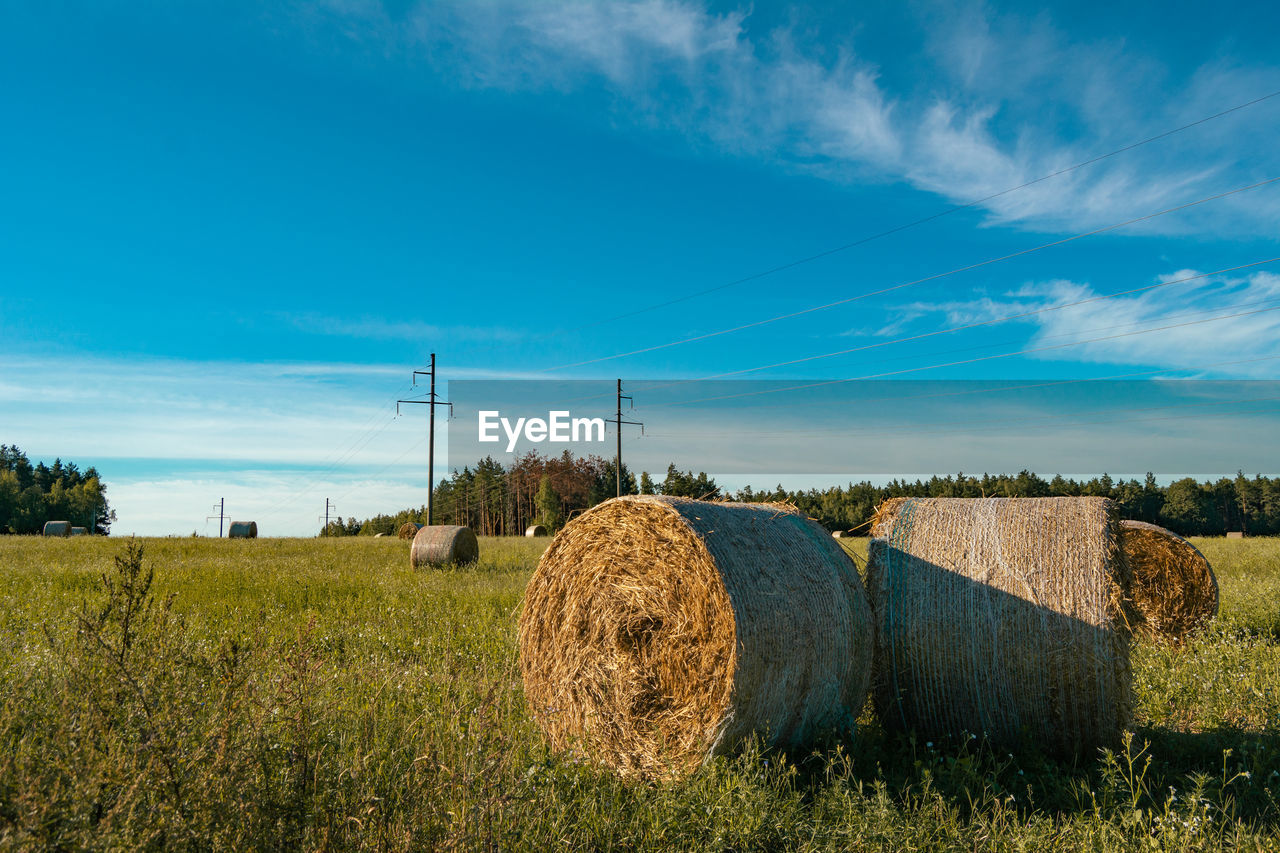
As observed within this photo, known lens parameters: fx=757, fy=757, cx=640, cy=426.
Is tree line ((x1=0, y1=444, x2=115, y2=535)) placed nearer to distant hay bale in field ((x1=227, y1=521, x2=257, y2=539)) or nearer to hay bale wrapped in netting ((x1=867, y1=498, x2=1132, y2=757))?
distant hay bale in field ((x1=227, y1=521, x2=257, y2=539))

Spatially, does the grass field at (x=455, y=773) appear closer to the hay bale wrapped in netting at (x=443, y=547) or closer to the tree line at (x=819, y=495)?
the hay bale wrapped in netting at (x=443, y=547)

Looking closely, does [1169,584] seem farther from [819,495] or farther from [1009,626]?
[819,495]

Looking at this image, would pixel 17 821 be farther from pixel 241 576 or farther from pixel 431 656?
pixel 241 576

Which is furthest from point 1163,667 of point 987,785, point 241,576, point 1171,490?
point 1171,490

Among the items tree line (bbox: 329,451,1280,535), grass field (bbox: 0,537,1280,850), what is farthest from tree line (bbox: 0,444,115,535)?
grass field (bbox: 0,537,1280,850)

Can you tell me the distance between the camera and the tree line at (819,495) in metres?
71.2

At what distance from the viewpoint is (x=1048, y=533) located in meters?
6.22

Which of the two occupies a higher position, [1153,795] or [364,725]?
[364,725]

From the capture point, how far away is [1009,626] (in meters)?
5.93

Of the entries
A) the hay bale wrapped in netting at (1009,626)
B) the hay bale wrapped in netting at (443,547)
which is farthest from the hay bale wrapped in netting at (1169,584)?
the hay bale wrapped in netting at (443,547)

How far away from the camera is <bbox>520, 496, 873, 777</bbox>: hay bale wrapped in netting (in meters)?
5.05

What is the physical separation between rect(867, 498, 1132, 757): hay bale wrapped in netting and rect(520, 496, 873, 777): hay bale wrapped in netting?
0.39 metres

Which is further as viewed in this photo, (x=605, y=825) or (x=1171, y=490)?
(x=1171, y=490)

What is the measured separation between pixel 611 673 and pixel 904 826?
92.5 inches
